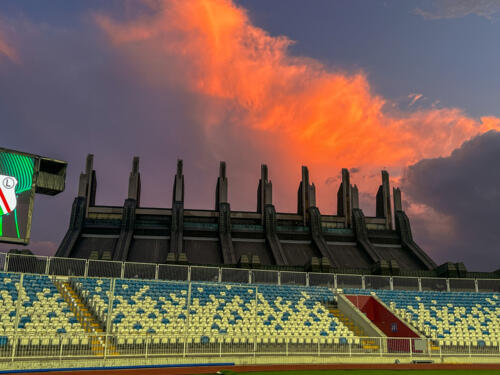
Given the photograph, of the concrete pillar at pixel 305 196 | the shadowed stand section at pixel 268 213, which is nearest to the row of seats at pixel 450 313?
the shadowed stand section at pixel 268 213

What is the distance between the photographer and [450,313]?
3519 cm

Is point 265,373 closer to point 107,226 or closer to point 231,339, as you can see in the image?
point 231,339

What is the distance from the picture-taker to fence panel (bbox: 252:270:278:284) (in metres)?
36.9

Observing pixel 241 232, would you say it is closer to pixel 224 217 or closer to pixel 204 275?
pixel 224 217

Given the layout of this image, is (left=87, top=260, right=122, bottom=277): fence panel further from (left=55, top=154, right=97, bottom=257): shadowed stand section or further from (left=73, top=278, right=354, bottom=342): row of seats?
(left=55, top=154, right=97, bottom=257): shadowed stand section

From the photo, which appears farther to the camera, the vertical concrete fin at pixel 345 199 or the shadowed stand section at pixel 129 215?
the vertical concrete fin at pixel 345 199

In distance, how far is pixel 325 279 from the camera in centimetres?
3747

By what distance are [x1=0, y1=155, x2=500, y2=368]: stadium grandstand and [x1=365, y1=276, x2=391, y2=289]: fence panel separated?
0.15 metres

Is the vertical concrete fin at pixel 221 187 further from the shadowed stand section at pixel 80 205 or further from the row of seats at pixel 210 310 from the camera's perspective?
the row of seats at pixel 210 310

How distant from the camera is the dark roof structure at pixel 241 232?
177ft

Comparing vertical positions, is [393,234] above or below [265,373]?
above

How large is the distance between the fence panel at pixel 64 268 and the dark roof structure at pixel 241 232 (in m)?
17.5

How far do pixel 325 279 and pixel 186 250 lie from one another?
21061 mm

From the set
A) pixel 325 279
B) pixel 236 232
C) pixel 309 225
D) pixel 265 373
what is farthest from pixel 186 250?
pixel 265 373
